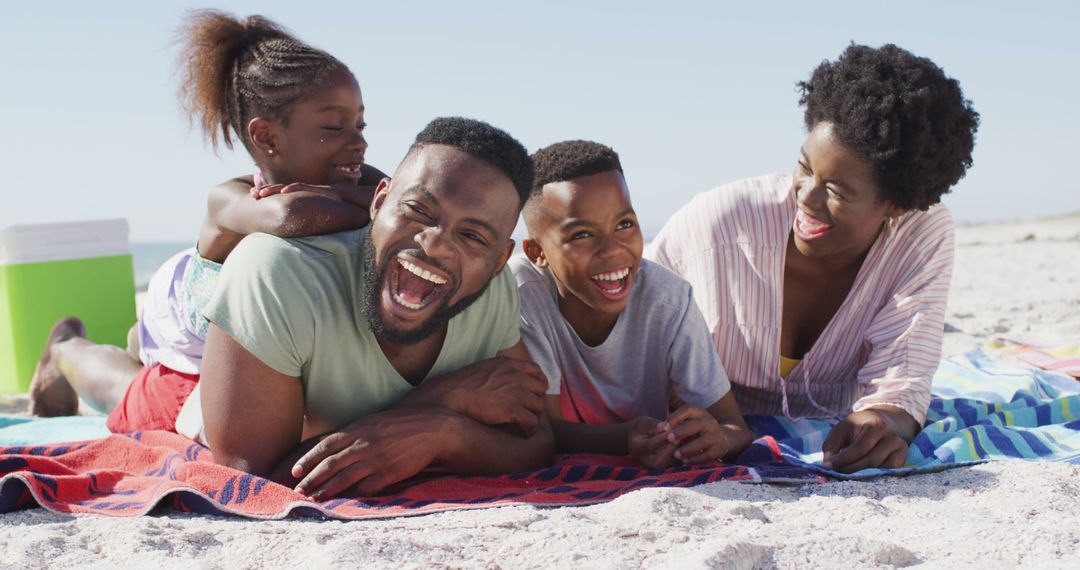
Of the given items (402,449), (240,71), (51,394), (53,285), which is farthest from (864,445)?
(53,285)

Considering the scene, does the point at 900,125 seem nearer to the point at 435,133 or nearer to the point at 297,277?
the point at 435,133

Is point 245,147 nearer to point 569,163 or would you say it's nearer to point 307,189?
point 307,189

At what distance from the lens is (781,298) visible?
3.82 m

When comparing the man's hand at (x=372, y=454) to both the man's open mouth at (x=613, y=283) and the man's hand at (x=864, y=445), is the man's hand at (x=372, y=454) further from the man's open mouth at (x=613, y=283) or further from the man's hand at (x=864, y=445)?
the man's hand at (x=864, y=445)

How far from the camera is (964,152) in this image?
3695mm

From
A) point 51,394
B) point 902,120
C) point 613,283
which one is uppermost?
point 902,120

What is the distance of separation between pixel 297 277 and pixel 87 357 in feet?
7.31

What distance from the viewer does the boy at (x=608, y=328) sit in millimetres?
3242

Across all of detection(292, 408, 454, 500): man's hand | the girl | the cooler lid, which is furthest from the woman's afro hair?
the cooler lid

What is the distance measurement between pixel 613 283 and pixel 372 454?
1031mm

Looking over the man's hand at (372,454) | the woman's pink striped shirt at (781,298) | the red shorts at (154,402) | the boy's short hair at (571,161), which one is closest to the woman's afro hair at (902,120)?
the woman's pink striped shirt at (781,298)

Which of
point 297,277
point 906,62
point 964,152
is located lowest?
point 297,277

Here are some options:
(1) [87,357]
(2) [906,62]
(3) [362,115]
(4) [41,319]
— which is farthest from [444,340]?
(4) [41,319]

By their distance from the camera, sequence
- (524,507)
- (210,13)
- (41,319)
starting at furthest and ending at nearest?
(41,319)
(210,13)
(524,507)
